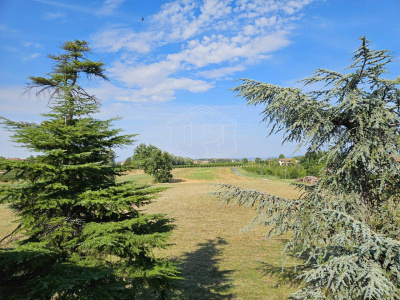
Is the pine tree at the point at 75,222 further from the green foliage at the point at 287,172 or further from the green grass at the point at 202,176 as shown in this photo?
the green foliage at the point at 287,172

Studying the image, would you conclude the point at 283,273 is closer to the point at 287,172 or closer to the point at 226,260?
the point at 226,260

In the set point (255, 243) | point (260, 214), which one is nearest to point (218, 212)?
point (255, 243)

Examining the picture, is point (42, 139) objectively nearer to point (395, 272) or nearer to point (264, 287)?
point (395, 272)

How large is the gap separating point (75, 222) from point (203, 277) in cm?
644

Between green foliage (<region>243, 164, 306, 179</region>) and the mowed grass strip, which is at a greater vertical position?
green foliage (<region>243, 164, 306, 179</region>)

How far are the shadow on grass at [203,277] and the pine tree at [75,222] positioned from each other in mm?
3323

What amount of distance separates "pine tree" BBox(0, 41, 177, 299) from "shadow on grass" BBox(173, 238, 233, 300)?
3.32 metres

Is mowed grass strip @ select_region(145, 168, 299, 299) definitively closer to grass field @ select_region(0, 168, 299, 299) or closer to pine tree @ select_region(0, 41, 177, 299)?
grass field @ select_region(0, 168, 299, 299)

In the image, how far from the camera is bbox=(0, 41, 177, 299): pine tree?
443cm

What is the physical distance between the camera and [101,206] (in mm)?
5641

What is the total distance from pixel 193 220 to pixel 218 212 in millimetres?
3624

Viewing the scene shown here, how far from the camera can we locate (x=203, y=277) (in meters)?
9.79

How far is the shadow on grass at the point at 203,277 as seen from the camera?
842 centimetres

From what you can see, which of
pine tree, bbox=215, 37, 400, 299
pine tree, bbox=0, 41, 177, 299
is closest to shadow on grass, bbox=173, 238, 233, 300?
pine tree, bbox=0, 41, 177, 299
